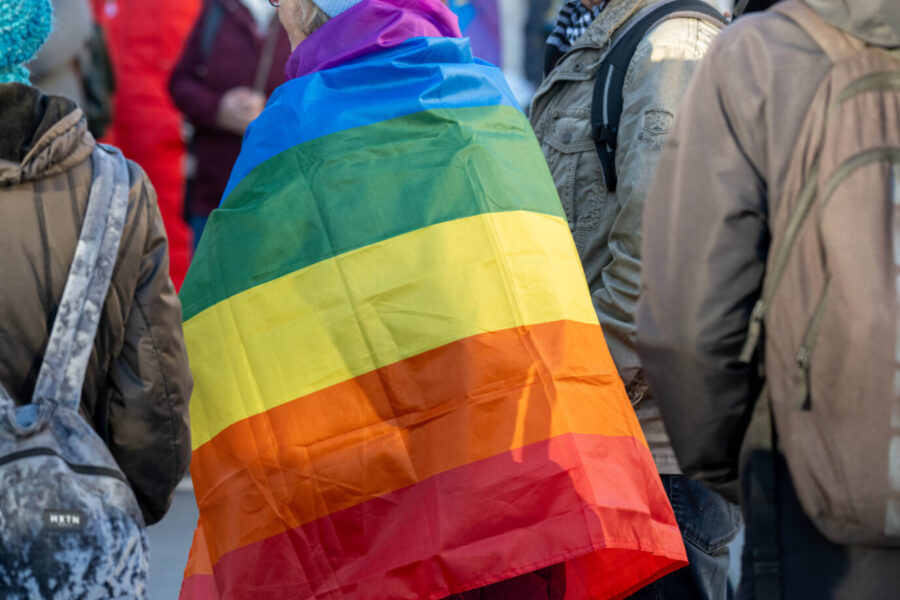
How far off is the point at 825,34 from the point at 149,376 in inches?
58.6

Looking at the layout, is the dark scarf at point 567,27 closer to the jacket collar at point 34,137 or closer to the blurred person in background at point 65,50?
the jacket collar at point 34,137

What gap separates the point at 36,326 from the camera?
2.75 meters

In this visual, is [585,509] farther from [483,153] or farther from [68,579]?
[68,579]

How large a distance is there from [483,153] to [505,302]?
366 millimetres

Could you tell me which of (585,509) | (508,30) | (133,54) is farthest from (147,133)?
(585,509)

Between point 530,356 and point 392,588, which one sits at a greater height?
point 530,356

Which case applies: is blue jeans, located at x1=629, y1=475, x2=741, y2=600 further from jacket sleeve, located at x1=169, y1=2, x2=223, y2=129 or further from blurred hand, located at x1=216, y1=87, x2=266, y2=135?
jacket sleeve, located at x1=169, y1=2, x2=223, y2=129

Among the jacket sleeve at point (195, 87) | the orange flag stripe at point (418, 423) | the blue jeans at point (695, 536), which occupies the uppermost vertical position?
the orange flag stripe at point (418, 423)

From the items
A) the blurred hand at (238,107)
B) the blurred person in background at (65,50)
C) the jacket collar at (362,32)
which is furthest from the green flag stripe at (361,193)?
the blurred hand at (238,107)

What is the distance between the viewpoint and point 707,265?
7.41ft

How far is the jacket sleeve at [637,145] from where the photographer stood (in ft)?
11.2

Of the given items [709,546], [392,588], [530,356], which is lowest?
[709,546]

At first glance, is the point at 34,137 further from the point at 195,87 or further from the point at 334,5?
the point at 195,87

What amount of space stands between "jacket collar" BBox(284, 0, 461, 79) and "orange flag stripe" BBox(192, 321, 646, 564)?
0.77 metres
